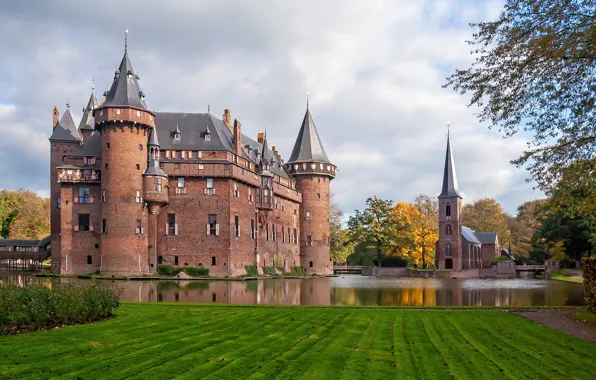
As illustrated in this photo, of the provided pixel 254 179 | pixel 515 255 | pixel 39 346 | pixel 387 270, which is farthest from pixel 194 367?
pixel 515 255

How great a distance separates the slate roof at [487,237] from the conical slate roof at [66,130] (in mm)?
67919

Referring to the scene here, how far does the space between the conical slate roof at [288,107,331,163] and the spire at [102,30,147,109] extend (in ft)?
85.6

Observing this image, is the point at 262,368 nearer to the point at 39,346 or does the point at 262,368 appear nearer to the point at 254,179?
the point at 39,346

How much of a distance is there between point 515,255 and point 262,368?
340 feet

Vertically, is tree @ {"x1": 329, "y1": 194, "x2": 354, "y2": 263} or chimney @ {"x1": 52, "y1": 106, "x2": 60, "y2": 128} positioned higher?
chimney @ {"x1": 52, "y1": 106, "x2": 60, "y2": 128}

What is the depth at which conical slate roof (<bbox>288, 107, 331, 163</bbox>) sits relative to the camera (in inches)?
2837

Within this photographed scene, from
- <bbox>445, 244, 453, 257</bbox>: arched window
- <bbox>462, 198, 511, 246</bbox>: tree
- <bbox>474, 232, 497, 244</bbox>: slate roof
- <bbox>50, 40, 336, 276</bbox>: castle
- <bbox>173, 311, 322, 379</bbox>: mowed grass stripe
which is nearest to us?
<bbox>173, 311, 322, 379</bbox>: mowed grass stripe

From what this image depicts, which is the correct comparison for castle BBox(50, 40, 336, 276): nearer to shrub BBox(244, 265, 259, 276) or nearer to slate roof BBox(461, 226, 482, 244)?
shrub BBox(244, 265, 259, 276)

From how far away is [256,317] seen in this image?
14.6 metres

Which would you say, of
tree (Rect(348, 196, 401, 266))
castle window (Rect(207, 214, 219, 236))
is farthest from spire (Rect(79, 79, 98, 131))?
tree (Rect(348, 196, 401, 266))

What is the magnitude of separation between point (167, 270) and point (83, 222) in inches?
318

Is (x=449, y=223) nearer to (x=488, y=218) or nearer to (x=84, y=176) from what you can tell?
(x=488, y=218)

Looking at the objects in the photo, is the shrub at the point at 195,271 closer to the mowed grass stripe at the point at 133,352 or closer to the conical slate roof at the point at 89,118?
the conical slate roof at the point at 89,118

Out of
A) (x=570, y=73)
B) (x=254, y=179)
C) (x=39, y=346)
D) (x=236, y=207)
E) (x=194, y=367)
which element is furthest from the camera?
(x=254, y=179)
